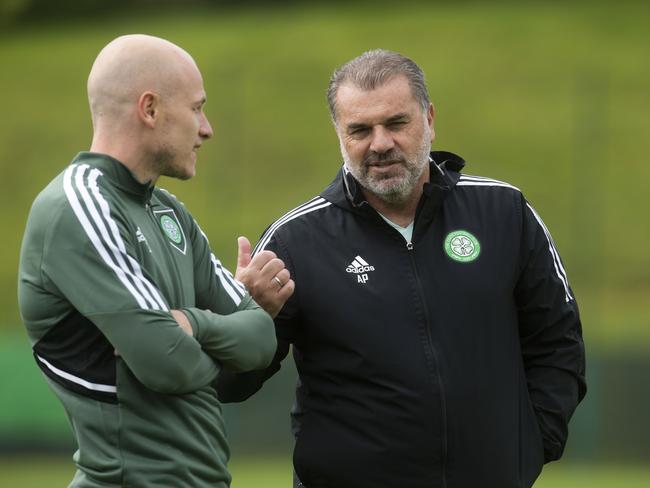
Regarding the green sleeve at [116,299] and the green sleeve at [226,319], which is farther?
the green sleeve at [226,319]

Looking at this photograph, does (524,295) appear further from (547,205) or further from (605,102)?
(547,205)

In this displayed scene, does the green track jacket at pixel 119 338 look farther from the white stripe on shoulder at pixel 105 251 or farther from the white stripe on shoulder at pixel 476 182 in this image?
the white stripe on shoulder at pixel 476 182

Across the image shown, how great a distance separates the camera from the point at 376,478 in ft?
13.5

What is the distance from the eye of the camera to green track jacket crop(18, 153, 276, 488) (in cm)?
322

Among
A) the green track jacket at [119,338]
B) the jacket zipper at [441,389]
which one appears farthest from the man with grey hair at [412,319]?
the green track jacket at [119,338]

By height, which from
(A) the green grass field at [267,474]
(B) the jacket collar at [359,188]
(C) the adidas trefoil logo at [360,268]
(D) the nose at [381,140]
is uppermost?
(D) the nose at [381,140]

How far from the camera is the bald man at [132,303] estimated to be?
3.22m

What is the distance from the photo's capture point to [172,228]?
3594 mm

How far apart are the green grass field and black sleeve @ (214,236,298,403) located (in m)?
7.22

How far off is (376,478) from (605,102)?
13.7 metres

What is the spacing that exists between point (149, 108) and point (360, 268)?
1.11 m

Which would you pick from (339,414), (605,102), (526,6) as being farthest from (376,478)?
(526,6)

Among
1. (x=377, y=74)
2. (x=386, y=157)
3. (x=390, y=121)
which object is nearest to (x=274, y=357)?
(x=386, y=157)

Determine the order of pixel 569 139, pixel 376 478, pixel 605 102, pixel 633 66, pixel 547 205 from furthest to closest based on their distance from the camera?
pixel 633 66 → pixel 569 139 → pixel 547 205 → pixel 605 102 → pixel 376 478
